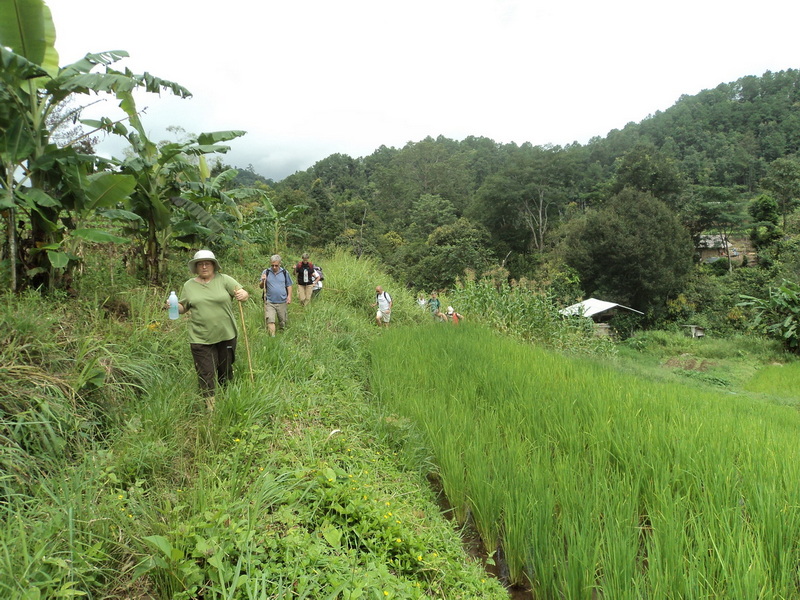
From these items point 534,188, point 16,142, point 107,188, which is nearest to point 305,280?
point 107,188

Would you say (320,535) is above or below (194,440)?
below

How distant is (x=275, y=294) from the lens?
658 cm

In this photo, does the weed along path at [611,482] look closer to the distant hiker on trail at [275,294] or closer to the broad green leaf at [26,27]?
the distant hiker on trail at [275,294]

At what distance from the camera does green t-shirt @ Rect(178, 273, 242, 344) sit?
3.81m

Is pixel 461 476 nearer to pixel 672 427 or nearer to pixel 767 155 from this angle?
pixel 672 427

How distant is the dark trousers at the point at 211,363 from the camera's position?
12.7 feet

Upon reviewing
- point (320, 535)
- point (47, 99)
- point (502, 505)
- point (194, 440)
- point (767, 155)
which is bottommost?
point (502, 505)

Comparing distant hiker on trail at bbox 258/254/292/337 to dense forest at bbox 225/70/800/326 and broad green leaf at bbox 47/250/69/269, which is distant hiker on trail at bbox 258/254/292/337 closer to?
broad green leaf at bbox 47/250/69/269

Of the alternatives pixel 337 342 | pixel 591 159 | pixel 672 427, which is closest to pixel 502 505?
pixel 672 427

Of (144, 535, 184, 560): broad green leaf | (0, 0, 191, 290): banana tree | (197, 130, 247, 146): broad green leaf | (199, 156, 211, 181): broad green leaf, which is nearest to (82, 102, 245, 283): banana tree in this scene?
(197, 130, 247, 146): broad green leaf

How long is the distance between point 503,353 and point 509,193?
3038cm

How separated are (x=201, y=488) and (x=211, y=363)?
182cm

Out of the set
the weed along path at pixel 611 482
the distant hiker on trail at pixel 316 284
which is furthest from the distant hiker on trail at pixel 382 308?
the weed along path at pixel 611 482

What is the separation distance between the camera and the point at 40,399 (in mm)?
2881
